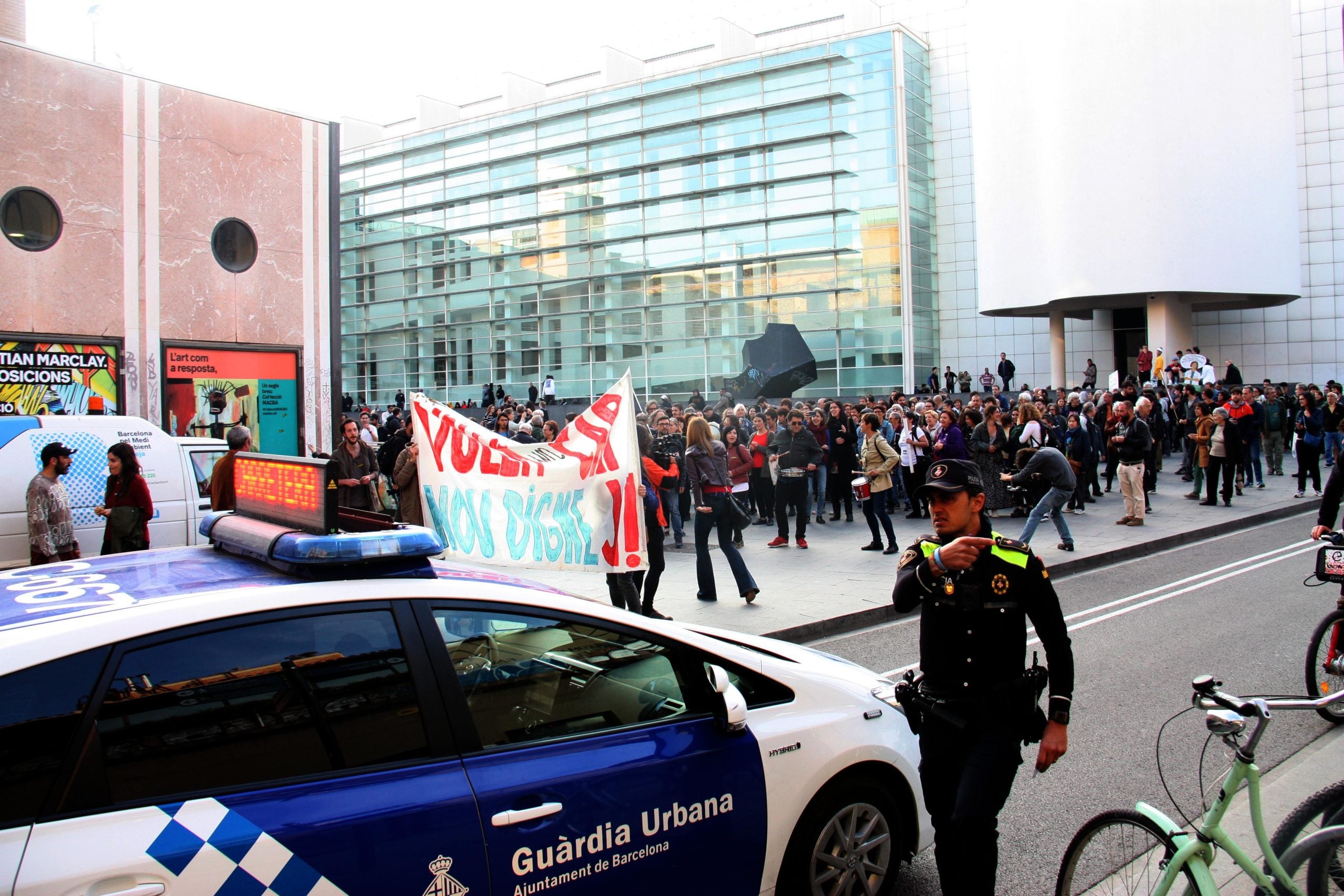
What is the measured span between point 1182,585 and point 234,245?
13563 mm

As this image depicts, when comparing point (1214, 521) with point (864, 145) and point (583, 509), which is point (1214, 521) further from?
point (864, 145)

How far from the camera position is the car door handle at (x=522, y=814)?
268 centimetres

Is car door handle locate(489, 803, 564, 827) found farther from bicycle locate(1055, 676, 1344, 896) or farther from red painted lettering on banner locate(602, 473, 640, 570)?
red painted lettering on banner locate(602, 473, 640, 570)

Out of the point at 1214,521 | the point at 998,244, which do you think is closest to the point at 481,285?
the point at 998,244

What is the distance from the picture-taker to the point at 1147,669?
720cm

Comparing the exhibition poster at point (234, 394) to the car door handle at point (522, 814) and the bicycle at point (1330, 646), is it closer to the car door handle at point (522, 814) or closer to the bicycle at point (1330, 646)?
the car door handle at point (522, 814)

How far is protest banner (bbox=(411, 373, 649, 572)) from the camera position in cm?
842

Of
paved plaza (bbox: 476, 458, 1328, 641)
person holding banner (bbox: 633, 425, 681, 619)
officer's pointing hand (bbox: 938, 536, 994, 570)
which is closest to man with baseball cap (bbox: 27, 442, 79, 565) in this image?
person holding banner (bbox: 633, 425, 681, 619)

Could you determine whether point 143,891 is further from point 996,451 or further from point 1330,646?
point 996,451

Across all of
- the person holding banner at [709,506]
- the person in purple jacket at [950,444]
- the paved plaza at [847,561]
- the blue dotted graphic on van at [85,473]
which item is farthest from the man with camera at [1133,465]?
the blue dotted graphic on van at [85,473]

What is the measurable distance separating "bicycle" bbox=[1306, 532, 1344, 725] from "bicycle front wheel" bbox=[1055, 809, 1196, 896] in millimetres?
3234

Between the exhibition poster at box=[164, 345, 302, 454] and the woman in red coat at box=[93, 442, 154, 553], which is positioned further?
the exhibition poster at box=[164, 345, 302, 454]

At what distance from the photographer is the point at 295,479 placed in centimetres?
314

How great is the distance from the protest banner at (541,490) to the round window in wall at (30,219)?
7.45 meters
